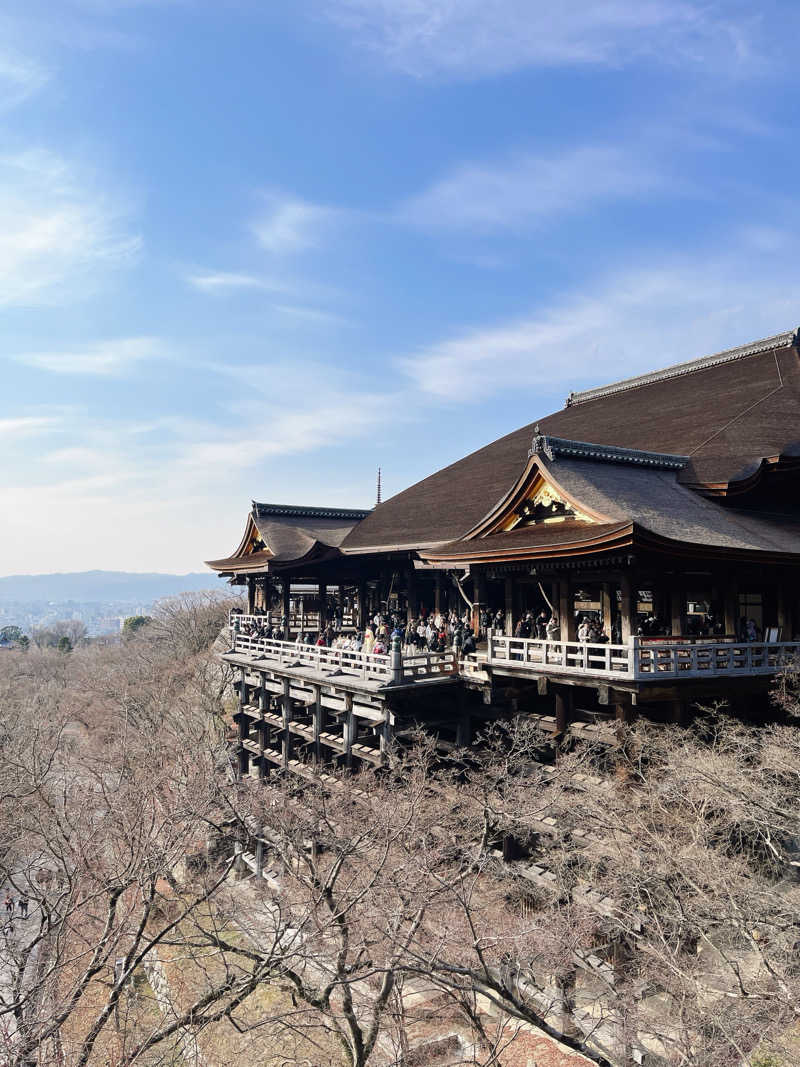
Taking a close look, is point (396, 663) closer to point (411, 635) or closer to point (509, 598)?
point (509, 598)

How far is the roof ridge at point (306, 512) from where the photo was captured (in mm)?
30219

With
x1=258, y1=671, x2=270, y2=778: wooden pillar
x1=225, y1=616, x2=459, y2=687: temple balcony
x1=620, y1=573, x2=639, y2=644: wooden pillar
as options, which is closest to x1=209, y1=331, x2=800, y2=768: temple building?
x1=620, y1=573, x2=639, y2=644: wooden pillar

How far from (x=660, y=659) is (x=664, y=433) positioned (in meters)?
10.7

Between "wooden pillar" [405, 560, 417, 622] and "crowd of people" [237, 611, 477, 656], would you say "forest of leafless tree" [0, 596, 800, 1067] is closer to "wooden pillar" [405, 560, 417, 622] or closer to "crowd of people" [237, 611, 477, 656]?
"crowd of people" [237, 611, 477, 656]

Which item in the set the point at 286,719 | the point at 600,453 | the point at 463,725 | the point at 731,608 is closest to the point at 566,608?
the point at 731,608

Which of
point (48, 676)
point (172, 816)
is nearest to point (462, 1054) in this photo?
point (172, 816)

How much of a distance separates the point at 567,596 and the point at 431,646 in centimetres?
519

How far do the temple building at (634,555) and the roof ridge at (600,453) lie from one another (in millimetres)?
46

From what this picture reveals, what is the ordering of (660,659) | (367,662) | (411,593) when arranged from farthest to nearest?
(411,593), (367,662), (660,659)

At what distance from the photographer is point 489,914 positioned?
1466 centimetres

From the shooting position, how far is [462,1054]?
13.8 meters

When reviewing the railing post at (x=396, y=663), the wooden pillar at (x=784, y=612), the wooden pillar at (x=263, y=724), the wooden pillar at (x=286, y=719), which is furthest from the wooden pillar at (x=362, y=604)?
the wooden pillar at (x=784, y=612)

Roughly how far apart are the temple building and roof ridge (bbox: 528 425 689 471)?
0.15 ft

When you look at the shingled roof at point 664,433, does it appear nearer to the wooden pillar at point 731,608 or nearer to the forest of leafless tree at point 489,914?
the wooden pillar at point 731,608
